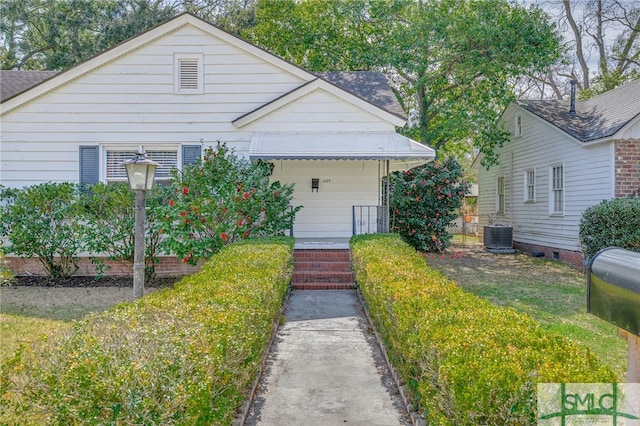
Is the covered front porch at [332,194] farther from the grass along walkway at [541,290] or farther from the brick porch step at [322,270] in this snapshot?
the grass along walkway at [541,290]

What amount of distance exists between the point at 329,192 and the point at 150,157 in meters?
4.69

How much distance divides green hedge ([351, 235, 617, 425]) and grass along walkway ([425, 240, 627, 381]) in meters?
2.48

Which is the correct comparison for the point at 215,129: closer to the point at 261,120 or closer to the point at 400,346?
the point at 261,120

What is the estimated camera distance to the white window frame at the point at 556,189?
1561cm

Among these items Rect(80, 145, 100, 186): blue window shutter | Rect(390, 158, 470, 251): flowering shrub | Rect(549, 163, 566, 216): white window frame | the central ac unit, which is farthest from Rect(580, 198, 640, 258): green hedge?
Rect(80, 145, 100, 186): blue window shutter

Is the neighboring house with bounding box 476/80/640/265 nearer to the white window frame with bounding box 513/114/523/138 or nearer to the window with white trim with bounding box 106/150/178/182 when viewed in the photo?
the white window frame with bounding box 513/114/523/138

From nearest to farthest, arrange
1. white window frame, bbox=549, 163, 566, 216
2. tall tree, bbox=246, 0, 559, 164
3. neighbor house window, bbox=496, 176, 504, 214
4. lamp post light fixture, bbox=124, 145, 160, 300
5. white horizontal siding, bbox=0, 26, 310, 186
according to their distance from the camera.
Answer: lamp post light fixture, bbox=124, 145, 160, 300
white horizontal siding, bbox=0, 26, 310, 186
white window frame, bbox=549, 163, 566, 216
tall tree, bbox=246, 0, 559, 164
neighbor house window, bbox=496, 176, 504, 214

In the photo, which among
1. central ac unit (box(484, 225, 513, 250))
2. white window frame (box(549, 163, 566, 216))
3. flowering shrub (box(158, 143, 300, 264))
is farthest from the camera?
central ac unit (box(484, 225, 513, 250))

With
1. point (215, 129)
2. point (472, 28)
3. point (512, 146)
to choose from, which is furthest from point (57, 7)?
point (512, 146)

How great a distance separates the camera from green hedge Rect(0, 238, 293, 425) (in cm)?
256

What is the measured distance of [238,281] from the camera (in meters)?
5.58

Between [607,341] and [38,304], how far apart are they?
9507 millimetres

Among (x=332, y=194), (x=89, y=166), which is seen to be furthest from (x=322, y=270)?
(x=89, y=166)

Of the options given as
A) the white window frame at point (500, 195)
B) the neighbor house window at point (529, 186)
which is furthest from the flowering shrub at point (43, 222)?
the white window frame at point (500, 195)
